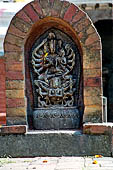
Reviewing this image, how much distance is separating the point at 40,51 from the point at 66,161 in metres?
2.09

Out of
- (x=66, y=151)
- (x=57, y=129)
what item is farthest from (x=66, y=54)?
(x=66, y=151)

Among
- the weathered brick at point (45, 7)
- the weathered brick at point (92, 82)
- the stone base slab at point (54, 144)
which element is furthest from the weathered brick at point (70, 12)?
the stone base slab at point (54, 144)

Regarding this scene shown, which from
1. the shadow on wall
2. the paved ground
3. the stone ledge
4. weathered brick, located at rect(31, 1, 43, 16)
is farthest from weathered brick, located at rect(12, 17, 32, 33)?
the shadow on wall

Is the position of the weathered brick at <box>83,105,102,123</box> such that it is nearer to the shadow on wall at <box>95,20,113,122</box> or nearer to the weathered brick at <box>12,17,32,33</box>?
the weathered brick at <box>12,17,32,33</box>

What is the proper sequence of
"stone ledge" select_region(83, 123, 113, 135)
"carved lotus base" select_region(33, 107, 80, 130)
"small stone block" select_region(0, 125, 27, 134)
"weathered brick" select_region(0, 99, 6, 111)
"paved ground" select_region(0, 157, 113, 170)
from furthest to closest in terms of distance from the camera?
"weathered brick" select_region(0, 99, 6, 111)
"carved lotus base" select_region(33, 107, 80, 130)
"small stone block" select_region(0, 125, 27, 134)
"stone ledge" select_region(83, 123, 113, 135)
"paved ground" select_region(0, 157, 113, 170)

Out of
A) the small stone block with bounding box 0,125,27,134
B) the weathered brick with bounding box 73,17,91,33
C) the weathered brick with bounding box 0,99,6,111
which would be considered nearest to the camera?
the small stone block with bounding box 0,125,27,134

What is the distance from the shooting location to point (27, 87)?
19.0 feet

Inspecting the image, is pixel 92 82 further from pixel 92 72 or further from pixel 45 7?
pixel 45 7

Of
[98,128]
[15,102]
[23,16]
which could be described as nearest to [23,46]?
[23,16]

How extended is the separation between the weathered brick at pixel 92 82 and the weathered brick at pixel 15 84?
107 centimetres

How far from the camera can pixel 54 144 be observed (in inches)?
209

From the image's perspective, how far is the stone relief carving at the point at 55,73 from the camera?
573 cm

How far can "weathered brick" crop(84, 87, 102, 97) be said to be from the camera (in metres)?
5.38

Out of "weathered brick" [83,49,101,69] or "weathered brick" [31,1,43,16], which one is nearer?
"weathered brick" [83,49,101,69]
